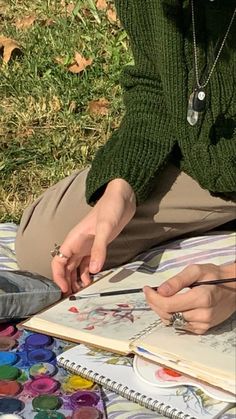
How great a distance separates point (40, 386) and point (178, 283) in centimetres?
25

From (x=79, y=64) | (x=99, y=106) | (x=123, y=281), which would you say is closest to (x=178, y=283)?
(x=123, y=281)

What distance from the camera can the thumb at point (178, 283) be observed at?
123 centimetres

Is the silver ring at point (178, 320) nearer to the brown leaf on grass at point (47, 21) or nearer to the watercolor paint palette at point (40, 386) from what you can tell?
the watercolor paint palette at point (40, 386)

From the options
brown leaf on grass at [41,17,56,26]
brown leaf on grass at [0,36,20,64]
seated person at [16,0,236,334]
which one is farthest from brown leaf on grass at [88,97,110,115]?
seated person at [16,0,236,334]

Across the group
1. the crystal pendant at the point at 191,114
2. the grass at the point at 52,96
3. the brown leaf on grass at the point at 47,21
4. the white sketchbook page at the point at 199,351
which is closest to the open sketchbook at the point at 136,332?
the white sketchbook page at the point at 199,351

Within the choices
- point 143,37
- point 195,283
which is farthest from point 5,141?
point 195,283

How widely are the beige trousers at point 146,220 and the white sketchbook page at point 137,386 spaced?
1.18ft

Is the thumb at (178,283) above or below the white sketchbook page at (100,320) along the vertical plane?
above

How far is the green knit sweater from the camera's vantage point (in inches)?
60.7

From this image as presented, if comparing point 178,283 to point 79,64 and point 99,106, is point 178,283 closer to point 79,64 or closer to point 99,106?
point 99,106

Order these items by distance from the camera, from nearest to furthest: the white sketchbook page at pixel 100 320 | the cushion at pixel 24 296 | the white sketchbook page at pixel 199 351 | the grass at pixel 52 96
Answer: the white sketchbook page at pixel 199 351 → the white sketchbook page at pixel 100 320 → the cushion at pixel 24 296 → the grass at pixel 52 96

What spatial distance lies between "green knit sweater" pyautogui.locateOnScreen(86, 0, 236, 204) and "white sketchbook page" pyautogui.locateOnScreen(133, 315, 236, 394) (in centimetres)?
37

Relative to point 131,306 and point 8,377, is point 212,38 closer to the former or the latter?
point 131,306

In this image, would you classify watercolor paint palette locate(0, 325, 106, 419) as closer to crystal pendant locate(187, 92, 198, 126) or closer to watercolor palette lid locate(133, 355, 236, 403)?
watercolor palette lid locate(133, 355, 236, 403)
